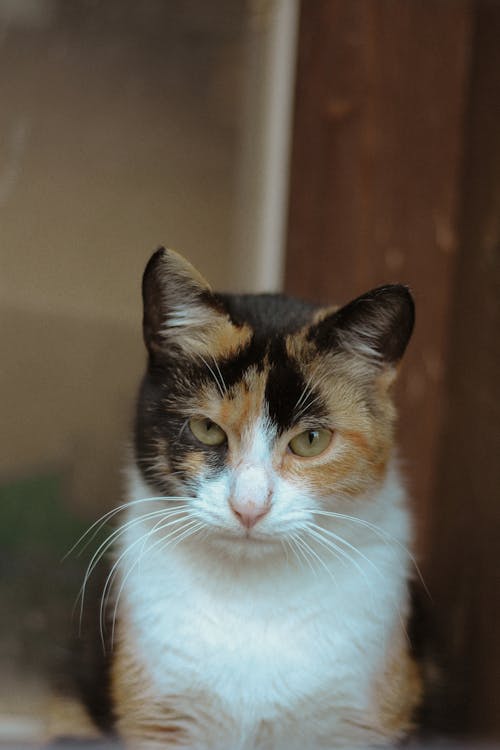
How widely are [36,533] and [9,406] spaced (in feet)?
1.04

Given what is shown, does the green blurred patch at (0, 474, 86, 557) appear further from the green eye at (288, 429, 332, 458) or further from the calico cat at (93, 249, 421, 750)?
the green eye at (288, 429, 332, 458)

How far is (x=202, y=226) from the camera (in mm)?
2189

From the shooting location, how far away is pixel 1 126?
175cm

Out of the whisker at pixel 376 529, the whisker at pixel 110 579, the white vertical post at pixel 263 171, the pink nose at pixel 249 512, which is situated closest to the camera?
the pink nose at pixel 249 512

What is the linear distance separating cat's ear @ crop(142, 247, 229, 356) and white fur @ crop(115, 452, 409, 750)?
196 millimetres

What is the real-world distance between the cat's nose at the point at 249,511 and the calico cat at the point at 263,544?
4 centimetres

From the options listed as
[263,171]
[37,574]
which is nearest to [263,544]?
[37,574]

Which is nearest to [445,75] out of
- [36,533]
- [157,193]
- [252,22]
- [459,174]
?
[459,174]

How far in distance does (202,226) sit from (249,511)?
1.21m

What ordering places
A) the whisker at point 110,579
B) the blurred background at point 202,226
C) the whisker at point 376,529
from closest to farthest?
the whisker at point 376,529
the whisker at point 110,579
the blurred background at point 202,226

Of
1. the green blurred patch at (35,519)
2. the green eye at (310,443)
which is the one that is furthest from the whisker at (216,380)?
the green blurred patch at (35,519)

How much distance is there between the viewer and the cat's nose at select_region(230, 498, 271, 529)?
1129 millimetres

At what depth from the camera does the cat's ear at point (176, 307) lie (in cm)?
123

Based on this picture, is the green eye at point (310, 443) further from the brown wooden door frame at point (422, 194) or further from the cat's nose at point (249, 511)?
the brown wooden door frame at point (422, 194)
